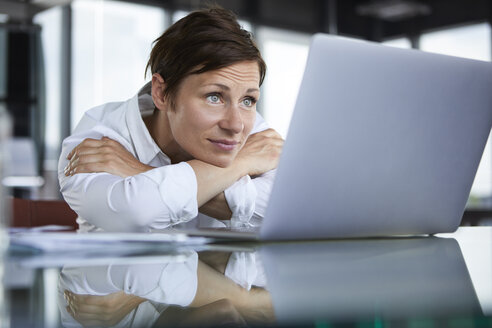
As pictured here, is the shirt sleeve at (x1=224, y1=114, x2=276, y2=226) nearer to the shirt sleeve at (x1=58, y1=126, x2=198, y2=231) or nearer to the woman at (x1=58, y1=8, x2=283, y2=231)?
the woman at (x1=58, y1=8, x2=283, y2=231)

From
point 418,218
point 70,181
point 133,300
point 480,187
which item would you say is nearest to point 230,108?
point 70,181

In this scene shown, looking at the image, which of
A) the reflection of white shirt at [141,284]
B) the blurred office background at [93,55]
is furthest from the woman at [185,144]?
the blurred office background at [93,55]

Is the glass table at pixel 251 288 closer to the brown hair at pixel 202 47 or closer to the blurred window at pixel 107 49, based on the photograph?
the brown hair at pixel 202 47

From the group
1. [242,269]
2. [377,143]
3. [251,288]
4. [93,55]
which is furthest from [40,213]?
[93,55]

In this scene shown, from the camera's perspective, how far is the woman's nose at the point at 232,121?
140 cm

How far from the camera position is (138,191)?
106 cm

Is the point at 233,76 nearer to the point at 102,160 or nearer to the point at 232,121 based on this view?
the point at 232,121

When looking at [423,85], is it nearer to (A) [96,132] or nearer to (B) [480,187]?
(A) [96,132]

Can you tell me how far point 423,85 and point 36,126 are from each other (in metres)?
4.77

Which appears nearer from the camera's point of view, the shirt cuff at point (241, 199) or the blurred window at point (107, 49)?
the shirt cuff at point (241, 199)

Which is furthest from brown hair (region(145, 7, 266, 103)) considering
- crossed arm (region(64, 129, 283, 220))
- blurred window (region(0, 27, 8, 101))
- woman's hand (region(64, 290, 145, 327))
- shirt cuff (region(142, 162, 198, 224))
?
blurred window (region(0, 27, 8, 101))

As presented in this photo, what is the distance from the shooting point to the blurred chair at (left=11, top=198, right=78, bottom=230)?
157 cm

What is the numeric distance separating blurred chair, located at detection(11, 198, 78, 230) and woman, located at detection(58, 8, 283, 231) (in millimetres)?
207

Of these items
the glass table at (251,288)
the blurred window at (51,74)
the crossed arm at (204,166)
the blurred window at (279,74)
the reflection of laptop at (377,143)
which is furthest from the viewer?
the blurred window at (279,74)
